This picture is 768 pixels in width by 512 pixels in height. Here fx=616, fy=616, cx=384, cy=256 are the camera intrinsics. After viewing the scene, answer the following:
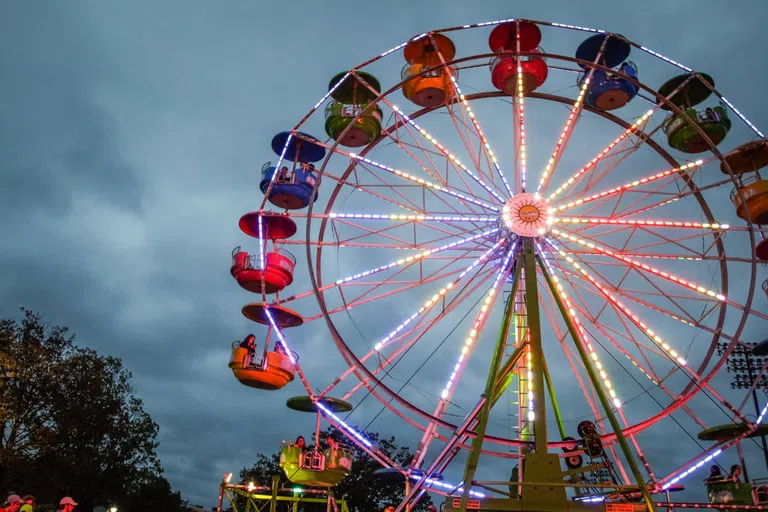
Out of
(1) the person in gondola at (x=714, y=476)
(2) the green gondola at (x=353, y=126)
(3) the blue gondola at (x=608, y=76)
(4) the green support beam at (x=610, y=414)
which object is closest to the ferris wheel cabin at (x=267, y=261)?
(2) the green gondola at (x=353, y=126)

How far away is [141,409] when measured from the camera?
3253 cm

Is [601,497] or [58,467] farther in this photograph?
[58,467]

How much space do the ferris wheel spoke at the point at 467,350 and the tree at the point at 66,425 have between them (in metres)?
17.2

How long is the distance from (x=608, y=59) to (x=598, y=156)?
117 inches

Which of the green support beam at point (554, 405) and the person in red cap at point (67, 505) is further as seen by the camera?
the green support beam at point (554, 405)

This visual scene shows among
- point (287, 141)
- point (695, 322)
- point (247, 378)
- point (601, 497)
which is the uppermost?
point (287, 141)

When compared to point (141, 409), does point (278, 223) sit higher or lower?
higher

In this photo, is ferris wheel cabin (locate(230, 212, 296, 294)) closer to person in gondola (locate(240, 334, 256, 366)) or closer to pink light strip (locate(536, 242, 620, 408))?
person in gondola (locate(240, 334, 256, 366))

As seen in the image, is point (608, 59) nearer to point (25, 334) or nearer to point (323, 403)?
point (323, 403)

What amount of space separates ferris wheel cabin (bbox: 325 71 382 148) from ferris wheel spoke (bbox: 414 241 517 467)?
500 cm

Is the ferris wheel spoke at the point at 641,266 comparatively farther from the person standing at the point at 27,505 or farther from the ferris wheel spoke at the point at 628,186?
the person standing at the point at 27,505

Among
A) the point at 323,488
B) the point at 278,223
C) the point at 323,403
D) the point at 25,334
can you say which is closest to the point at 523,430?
the point at 323,403

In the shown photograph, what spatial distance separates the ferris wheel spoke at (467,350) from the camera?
545 inches

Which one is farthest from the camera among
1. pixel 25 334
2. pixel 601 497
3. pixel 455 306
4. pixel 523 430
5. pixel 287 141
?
pixel 25 334
